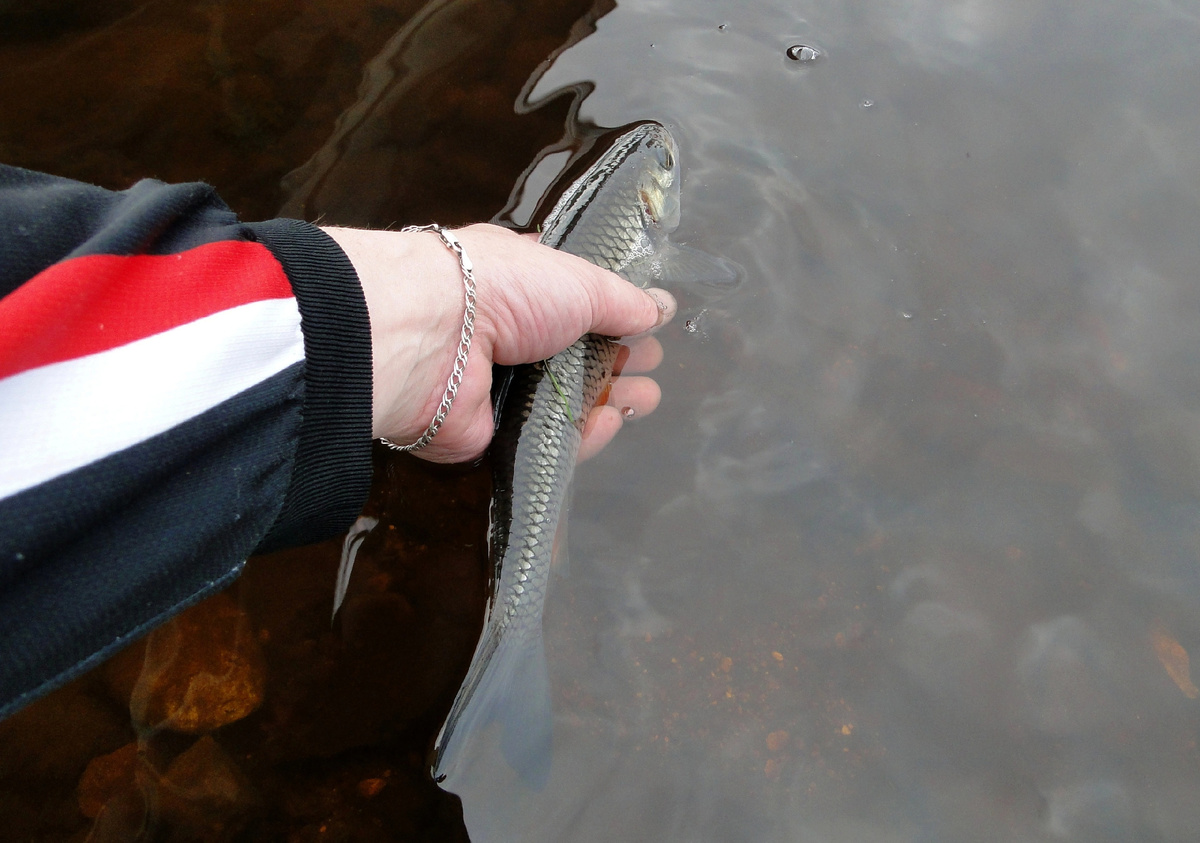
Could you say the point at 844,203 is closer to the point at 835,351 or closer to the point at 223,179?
the point at 835,351

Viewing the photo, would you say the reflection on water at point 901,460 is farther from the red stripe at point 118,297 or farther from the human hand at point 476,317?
the red stripe at point 118,297

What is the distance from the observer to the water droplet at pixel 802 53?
3561 mm

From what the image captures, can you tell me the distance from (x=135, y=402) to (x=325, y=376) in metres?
0.45

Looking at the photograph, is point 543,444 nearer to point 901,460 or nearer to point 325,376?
point 325,376

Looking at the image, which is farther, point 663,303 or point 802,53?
point 802,53

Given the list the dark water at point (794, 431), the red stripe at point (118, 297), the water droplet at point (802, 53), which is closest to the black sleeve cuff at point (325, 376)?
the red stripe at point (118, 297)

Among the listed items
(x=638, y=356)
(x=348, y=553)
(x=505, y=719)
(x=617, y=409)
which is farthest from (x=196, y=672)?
(x=638, y=356)

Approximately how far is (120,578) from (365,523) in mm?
1422

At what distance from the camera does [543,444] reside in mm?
2564

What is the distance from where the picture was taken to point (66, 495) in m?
1.12

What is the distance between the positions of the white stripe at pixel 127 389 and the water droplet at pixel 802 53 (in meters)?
3.09

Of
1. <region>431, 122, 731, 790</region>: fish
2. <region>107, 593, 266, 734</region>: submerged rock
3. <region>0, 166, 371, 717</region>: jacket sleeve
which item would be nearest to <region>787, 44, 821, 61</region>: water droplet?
<region>431, 122, 731, 790</region>: fish

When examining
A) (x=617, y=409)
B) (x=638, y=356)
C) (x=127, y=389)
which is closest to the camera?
(x=127, y=389)

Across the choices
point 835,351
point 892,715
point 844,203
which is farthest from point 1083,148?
point 892,715
